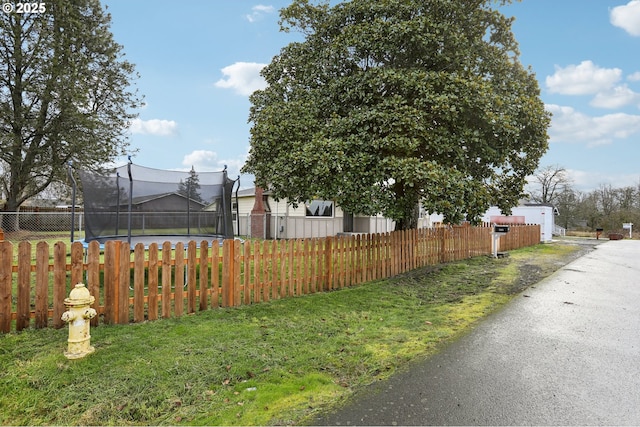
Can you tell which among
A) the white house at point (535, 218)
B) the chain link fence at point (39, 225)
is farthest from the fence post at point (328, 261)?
the white house at point (535, 218)

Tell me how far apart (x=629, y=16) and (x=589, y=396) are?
1326cm

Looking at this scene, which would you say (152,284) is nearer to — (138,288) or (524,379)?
(138,288)

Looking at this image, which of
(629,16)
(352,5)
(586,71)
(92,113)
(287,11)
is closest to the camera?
(352,5)

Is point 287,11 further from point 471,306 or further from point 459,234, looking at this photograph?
point 459,234

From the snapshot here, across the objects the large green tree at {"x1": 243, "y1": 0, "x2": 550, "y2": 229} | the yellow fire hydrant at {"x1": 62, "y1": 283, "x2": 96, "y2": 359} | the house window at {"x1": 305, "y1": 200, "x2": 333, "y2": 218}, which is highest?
the large green tree at {"x1": 243, "y1": 0, "x2": 550, "y2": 229}

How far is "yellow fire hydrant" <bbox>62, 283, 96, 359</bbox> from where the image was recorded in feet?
11.0

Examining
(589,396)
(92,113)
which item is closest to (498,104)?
(589,396)

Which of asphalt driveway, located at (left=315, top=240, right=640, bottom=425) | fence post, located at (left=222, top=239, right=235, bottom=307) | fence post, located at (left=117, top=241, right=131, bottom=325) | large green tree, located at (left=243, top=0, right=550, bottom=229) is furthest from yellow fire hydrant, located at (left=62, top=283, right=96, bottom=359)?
large green tree, located at (left=243, top=0, right=550, bottom=229)

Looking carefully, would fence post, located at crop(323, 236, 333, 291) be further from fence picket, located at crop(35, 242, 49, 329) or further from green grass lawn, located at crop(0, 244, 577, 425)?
fence picket, located at crop(35, 242, 49, 329)

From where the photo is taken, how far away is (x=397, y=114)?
6.45 meters

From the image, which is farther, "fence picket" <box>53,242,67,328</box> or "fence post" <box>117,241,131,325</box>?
"fence post" <box>117,241,131,325</box>

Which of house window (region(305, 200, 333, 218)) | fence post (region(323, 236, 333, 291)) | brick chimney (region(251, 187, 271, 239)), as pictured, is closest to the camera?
fence post (region(323, 236, 333, 291))

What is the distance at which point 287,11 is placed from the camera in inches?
348

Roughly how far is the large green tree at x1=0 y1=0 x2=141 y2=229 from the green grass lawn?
18.4 metres
